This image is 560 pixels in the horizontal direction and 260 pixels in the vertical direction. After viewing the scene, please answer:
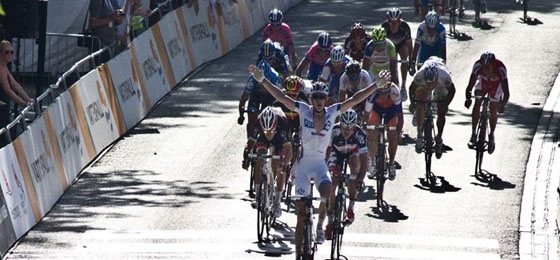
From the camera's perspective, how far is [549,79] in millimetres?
30859

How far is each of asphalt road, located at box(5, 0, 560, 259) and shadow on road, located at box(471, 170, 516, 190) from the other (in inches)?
1.9

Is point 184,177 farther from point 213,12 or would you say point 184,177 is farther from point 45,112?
point 213,12

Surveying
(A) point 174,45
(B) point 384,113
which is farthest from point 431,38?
(A) point 174,45

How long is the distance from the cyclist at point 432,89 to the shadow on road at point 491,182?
0.73 metres

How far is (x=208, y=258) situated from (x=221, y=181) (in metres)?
4.56

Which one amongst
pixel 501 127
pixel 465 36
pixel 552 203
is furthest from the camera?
pixel 465 36

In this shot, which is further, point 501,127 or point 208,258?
point 501,127

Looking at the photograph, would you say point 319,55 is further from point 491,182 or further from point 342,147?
point 342,147

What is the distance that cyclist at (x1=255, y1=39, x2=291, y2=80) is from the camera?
2141 centimetres

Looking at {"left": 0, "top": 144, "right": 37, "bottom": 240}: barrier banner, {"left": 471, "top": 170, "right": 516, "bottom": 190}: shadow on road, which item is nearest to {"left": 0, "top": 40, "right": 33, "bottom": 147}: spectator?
{"left": 0, "top": 144, "right": 37, "bottom": 240}: barrier banner

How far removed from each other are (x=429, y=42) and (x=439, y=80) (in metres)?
3.47

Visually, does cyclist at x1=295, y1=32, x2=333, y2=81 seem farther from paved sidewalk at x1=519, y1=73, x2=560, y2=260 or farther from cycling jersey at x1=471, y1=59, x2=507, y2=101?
paved sidewalk at x1=519, y1=73, x2=560, y2=260

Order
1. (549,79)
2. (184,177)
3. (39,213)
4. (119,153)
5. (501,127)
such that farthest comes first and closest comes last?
(549,79) → (501,127) → (119,153) → (184,177) → (39,213)

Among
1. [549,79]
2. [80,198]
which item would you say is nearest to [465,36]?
[549,79]
